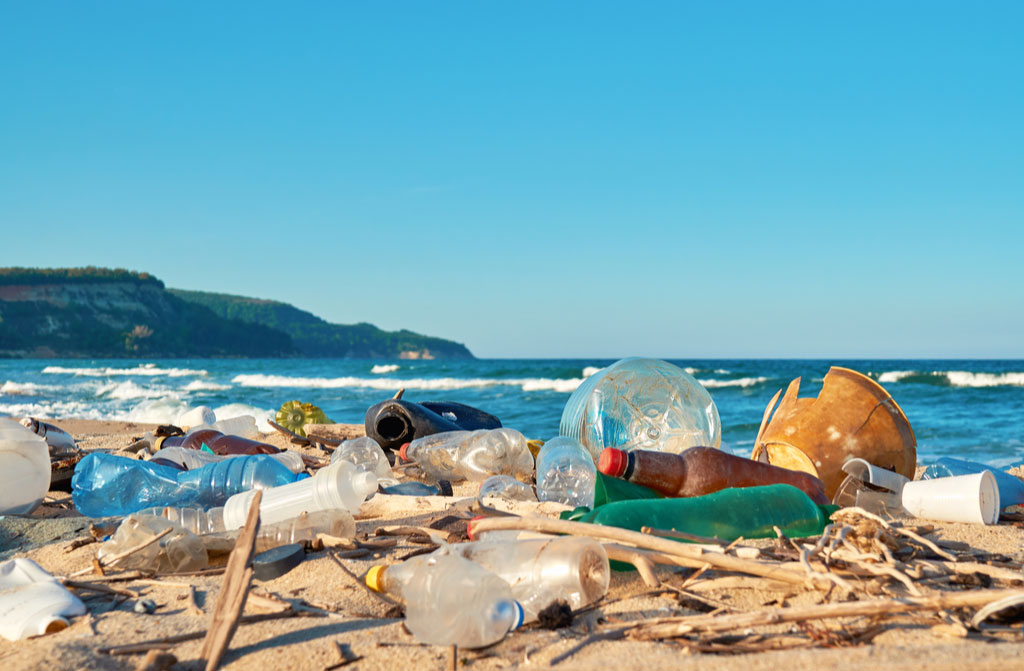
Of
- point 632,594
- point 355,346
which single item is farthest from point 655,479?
point 355,346

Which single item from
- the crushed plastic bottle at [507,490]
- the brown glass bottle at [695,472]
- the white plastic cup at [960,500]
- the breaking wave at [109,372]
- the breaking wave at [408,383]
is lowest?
the breaking wave at [408,383]

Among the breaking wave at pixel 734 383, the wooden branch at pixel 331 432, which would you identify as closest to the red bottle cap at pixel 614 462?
the wooden branch at pixel 331 432

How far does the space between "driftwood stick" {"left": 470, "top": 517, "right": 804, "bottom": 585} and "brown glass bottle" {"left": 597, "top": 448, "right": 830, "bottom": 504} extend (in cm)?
59

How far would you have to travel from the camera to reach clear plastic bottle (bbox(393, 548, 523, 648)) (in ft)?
5.03

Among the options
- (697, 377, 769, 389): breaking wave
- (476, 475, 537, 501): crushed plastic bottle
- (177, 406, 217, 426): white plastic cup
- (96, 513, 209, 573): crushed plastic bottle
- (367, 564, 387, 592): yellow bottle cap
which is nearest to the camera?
(367, 564, 387, 592): yellow bottle cap

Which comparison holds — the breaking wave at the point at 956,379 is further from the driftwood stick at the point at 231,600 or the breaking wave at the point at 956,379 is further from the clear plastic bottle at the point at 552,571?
the driftwood stick at the point at 231,600

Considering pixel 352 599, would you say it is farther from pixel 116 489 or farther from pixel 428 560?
pixel 116 489

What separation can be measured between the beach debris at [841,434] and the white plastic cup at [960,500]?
334 mm

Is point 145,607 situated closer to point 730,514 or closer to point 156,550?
point 156,550

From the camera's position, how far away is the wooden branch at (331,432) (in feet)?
17.9

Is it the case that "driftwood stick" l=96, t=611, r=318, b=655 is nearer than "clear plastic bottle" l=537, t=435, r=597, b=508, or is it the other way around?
"driftwood stick" l=96, t=611, r=318, b=655

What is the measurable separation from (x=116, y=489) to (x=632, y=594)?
246cm

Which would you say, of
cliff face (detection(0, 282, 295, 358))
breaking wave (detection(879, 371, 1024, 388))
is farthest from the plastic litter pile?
cliff face (detection(0, 282, 295, 358))

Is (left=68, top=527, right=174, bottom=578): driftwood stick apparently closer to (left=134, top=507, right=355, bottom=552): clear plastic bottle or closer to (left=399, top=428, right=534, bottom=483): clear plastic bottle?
(left=134, top=507, right=355, bottom=552): clear plastic bottle
